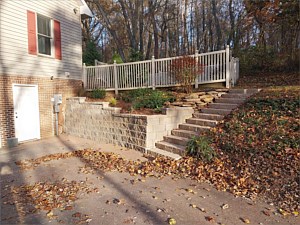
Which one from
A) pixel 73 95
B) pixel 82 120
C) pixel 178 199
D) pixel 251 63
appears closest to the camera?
pixel 178 199

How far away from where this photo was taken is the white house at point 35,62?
7121 millimetres

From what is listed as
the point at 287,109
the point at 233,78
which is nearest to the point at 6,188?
the point at 287,109

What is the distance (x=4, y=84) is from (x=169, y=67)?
5951 millimetres

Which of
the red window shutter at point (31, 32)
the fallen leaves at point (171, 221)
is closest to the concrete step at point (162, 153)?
the fallen leaves at point (171, 221)

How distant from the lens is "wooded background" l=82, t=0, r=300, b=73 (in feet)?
40.2

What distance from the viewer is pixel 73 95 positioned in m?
9.91

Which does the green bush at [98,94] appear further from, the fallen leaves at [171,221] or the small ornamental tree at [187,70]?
the fallen leaves at [171,221]

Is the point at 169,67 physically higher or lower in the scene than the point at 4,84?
higher

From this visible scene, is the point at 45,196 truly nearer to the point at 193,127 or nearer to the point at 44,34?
the point at 193,127

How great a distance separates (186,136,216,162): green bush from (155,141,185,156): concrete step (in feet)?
0.82

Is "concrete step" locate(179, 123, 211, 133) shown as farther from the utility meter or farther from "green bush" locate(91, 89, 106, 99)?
the utility meter

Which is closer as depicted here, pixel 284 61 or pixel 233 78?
pixel 233 78

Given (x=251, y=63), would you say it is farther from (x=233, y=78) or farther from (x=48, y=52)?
(x=48, y=52)

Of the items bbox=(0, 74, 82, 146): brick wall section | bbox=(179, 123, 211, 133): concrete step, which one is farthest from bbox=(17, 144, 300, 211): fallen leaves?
bbox=(0, 74, 82, 146): brick wall section
